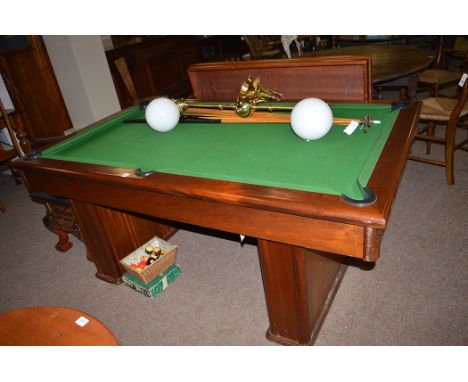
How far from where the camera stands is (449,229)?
2326mm

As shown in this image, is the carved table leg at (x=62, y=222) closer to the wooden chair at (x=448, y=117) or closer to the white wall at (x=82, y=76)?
the white wall at (x=82, y=76)

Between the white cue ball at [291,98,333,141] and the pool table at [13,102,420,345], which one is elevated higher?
the white cue ball at [291,98,333,141]

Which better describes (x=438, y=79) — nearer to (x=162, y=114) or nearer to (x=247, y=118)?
(x=247, y=118)

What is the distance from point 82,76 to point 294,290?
3586mm

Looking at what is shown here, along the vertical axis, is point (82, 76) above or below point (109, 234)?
above

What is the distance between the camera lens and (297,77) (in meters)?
2.14

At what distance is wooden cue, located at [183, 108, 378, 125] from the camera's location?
1720 millimetres

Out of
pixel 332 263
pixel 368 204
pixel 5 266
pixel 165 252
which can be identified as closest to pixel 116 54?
pixel 5 266

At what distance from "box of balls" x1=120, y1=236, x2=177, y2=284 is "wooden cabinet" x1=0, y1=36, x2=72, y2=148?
2645 millimetres

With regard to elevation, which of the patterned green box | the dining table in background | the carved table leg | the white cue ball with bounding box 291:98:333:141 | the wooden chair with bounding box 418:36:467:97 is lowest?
the patterned green box

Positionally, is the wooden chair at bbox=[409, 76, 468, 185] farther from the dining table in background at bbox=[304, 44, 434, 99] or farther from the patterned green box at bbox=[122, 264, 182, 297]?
the patterned green box at bbox=[122, 264, 182, 297]

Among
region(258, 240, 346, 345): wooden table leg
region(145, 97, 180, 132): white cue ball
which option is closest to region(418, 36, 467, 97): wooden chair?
region(258, 240, 346, 345): wooden table leg

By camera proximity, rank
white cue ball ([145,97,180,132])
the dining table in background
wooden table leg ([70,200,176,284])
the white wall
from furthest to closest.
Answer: the white wall → the dining table in background → wooden table leg ([70,200,176,284]) → white cue ball ([145,97,180,132])

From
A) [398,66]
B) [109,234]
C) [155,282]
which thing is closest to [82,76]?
[109,234]
